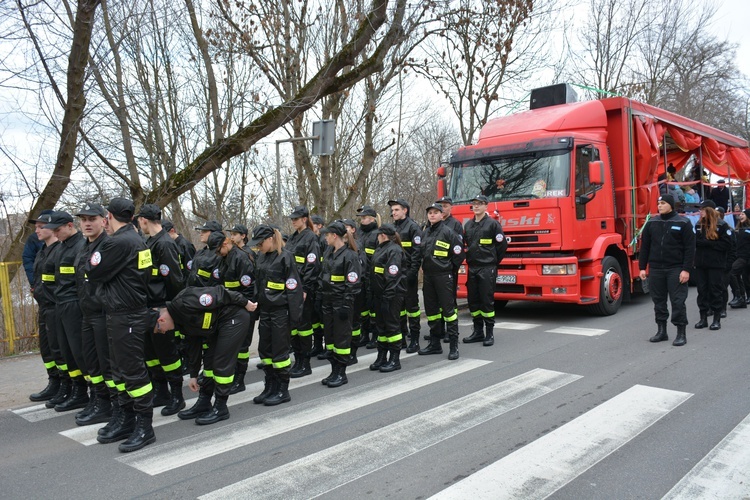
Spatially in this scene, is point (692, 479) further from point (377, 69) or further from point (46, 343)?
point (377, 69)

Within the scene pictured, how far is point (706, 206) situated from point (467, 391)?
5821mm

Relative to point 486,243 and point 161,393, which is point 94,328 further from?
point 486,243

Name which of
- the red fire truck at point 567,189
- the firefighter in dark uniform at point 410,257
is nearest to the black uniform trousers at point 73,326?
the firefighter in dark uniform at point 410,257

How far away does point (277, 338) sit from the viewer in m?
5.41

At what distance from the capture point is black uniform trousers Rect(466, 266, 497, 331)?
7.94 meters

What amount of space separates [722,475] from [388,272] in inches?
151

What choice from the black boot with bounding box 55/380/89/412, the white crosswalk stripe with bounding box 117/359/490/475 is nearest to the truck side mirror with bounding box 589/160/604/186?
the white crosswalk stripe with bounding box 117/359/490/475

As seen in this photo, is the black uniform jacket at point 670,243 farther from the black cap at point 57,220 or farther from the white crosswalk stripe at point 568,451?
the black cap at point 57,220

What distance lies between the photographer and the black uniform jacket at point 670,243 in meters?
7.33

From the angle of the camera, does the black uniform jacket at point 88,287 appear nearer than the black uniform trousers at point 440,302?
Yes

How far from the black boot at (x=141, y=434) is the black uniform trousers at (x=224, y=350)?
25.4 inches

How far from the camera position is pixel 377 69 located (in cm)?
1061

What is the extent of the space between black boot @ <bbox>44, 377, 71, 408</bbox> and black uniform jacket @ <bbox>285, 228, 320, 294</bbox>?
2.85 m

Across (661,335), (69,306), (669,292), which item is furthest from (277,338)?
(669,292)
